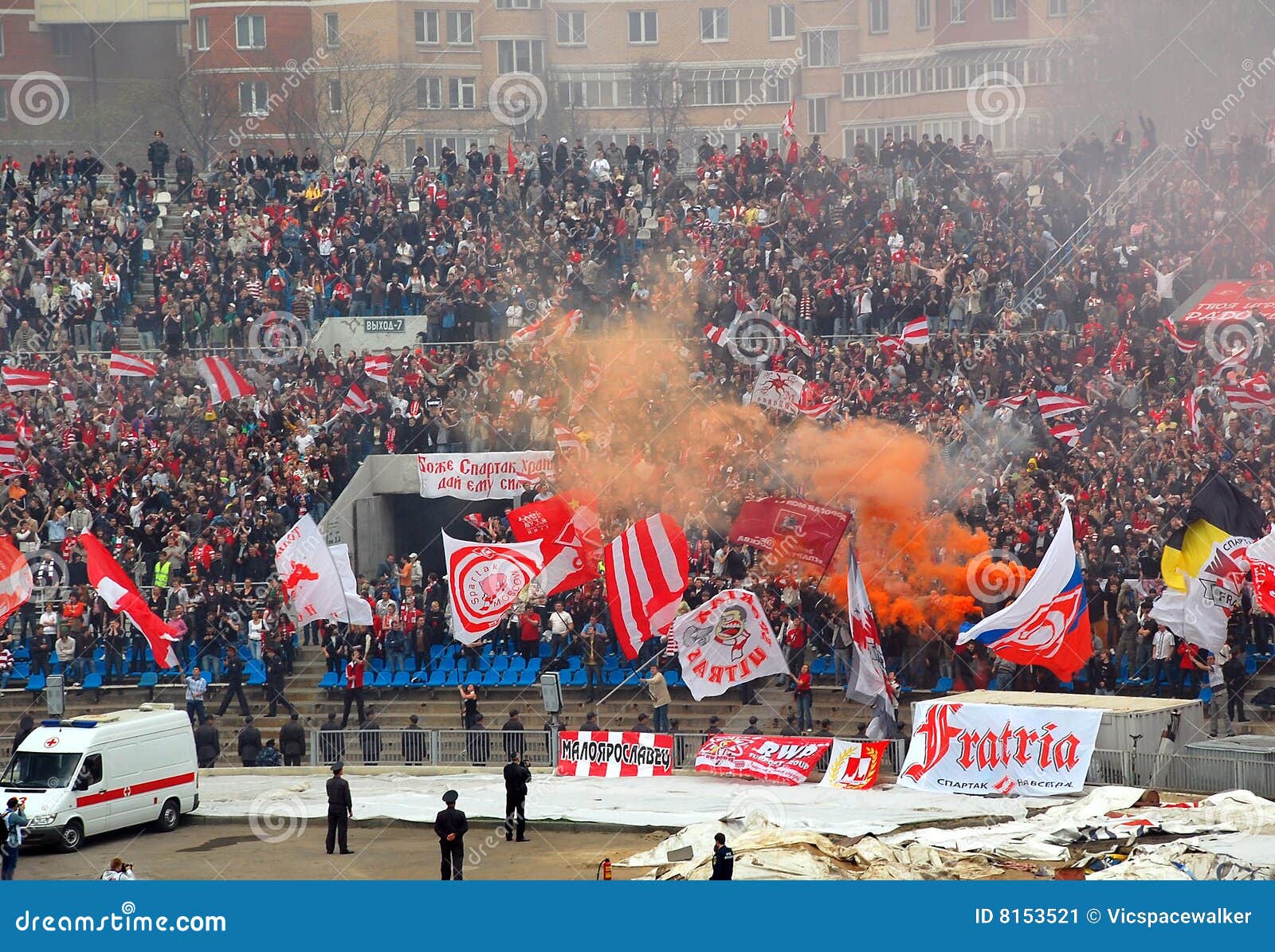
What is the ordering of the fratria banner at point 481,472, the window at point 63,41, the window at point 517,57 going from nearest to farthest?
the fratria banner at point 481,472
the window at point 517,57
the window at point 63,41

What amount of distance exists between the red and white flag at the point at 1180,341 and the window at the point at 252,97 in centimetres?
5920

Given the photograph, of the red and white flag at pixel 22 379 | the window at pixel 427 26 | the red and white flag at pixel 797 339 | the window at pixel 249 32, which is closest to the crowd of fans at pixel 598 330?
the red and white flag at pixel 22 379

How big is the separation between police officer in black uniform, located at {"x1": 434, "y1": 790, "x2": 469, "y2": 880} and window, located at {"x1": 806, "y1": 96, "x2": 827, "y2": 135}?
8095 cm

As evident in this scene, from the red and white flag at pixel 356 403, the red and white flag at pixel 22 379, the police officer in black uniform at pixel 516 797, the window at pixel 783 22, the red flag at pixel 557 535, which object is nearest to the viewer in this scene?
the police officer in black uniform at pixel 516 797

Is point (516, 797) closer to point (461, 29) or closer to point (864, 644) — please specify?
point (864, 644)

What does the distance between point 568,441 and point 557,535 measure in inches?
252

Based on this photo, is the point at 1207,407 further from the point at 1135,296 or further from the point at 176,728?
the point at 176,728

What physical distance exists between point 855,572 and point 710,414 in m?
10.5

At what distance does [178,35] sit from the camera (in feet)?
314

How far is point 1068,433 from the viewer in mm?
36562

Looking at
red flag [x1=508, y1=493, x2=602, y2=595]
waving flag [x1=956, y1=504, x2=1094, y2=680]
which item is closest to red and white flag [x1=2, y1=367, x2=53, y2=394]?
red flag [x1=508, y1=493, x2=602, y2=595]

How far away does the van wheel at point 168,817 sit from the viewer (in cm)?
2919

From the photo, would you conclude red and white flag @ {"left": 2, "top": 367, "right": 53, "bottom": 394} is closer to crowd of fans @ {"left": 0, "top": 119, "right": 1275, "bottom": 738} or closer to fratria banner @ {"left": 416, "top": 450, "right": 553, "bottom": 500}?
crowd of fans @ {"left": 0, "top": 119, "right": 1275, "bottom": 738}

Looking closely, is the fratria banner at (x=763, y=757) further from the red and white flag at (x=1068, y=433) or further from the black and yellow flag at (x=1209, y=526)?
the red and white flag at (x=1068, y=433)
